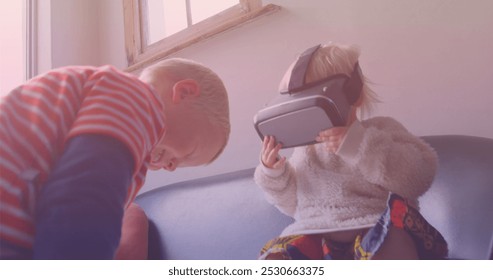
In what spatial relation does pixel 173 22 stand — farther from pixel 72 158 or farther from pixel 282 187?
pixel 72 158

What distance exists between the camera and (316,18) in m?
1.01

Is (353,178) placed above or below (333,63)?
below

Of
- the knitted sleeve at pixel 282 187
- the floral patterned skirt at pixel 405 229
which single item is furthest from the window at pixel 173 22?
the floral patterned skirt at pixel 405 229

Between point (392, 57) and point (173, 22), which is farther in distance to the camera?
point (173, 22)

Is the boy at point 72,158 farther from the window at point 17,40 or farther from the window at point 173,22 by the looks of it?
the window at point 17,40

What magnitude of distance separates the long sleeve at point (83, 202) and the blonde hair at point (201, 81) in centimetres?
27

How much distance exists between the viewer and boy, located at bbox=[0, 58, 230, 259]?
0.33m

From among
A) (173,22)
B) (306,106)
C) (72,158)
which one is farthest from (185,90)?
(173,22)

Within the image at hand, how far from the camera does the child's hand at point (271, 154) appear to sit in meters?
0.76

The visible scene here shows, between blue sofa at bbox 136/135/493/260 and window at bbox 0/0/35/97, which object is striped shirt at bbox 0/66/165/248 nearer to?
blue sofa at bbox 136/135/493/260

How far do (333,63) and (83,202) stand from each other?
1.61 ft

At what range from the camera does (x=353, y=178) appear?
0.72 m

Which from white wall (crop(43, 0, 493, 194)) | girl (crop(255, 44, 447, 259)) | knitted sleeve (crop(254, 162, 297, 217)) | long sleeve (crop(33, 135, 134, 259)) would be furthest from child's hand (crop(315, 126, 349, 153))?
long sleeve (crop(33, 135, 134, 259))
